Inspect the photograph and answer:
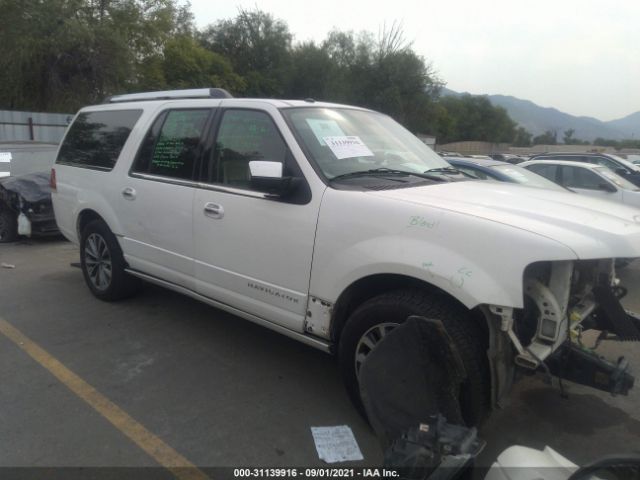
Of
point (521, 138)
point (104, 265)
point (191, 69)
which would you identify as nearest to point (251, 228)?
point (104, 265)

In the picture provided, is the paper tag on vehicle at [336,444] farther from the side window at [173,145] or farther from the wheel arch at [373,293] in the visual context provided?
the side window at [173,145]

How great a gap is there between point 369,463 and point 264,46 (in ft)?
150

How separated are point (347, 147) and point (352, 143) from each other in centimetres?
7

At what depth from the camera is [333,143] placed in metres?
3.44

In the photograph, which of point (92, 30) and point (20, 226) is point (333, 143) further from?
point (92, 30)

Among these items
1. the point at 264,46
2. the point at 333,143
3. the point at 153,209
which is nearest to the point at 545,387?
the point at 333,143

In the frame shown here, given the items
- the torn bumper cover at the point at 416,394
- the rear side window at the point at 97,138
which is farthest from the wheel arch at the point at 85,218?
the torn bumper cover at the point at 416,394

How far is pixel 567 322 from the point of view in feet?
9.12

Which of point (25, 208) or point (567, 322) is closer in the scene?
point (567, 322)

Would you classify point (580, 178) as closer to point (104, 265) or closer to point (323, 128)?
point (323, 128)

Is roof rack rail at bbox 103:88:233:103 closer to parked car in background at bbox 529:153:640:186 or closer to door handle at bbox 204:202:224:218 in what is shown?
door handle at bbox 204:202:224:218

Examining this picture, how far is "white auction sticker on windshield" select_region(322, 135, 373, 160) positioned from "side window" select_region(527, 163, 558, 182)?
7.34 m

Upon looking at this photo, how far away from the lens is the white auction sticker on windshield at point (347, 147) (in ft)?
11.2

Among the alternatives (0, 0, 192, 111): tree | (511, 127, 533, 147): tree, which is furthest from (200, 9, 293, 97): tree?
(511, 127, 533, 147): tree
